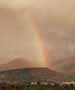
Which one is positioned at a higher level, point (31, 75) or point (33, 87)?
point (31, 75)

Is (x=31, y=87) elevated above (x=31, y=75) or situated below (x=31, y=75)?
below

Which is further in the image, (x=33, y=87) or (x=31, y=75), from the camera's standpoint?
(x=31, y=75)

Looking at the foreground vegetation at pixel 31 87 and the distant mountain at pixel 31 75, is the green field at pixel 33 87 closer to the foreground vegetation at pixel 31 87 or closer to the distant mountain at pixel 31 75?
the foreground vegetation at pixel 31 87

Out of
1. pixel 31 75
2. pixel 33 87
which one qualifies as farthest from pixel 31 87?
pixel 31 75

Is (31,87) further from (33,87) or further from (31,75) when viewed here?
(31,75)

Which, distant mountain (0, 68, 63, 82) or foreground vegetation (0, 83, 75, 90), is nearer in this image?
foreground vegetation (0, 83, 75, 90)

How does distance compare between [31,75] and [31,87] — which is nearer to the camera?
[31,87]

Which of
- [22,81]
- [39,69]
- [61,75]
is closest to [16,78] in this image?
[22,81]

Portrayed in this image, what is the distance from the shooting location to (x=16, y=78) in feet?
49.9

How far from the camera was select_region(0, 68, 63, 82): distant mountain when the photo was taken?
48.9 feet

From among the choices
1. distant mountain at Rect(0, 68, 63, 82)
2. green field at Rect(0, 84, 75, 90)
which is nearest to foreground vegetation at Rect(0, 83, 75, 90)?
green field at Rect(0, 84, 75, 90)

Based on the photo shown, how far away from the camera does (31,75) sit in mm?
15609

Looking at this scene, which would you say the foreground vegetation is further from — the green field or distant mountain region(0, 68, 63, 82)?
distant mountain region(0, 68, 63, 82)

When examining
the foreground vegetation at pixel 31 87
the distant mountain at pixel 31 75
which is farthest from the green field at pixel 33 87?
the distant mountain at pixel 31 75
